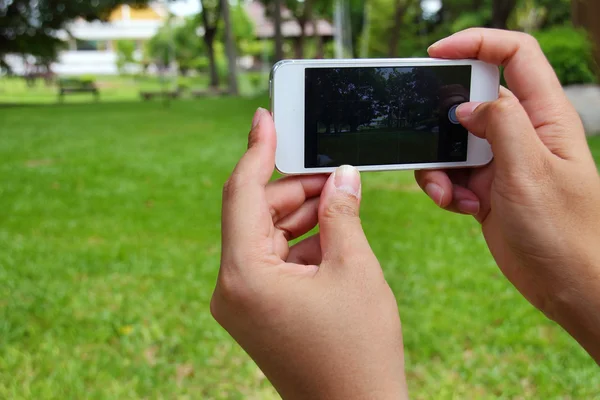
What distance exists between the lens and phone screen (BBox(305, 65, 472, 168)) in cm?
150

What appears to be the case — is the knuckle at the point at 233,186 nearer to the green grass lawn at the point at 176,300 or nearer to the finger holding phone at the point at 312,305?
the finger holding phone at the point at 312,305

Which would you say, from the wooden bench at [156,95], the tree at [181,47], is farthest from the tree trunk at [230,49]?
the tree at [181,47]

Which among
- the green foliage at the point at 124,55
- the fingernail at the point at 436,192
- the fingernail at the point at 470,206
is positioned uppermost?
the fingernail at the point at 436,192

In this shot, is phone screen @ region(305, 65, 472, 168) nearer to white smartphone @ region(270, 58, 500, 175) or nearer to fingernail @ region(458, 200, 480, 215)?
white smartphone @ region(270, 58, 500, 175)

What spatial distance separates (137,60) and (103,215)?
47.0m

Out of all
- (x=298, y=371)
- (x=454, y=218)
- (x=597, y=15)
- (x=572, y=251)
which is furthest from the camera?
(x=454, y=218)

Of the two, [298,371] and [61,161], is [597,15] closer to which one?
[298,371]

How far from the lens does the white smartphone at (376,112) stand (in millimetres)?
1478

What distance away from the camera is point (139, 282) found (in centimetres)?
362

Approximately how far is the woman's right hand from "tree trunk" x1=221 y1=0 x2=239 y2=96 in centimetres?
1781

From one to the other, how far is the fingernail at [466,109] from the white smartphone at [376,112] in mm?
63

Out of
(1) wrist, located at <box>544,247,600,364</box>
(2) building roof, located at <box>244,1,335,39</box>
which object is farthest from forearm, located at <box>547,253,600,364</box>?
(2) building roof, located at <box>244,1,335,39</box>

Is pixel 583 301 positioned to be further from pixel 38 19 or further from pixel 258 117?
pixel 38 19

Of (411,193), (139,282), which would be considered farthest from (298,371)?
(411,193)
